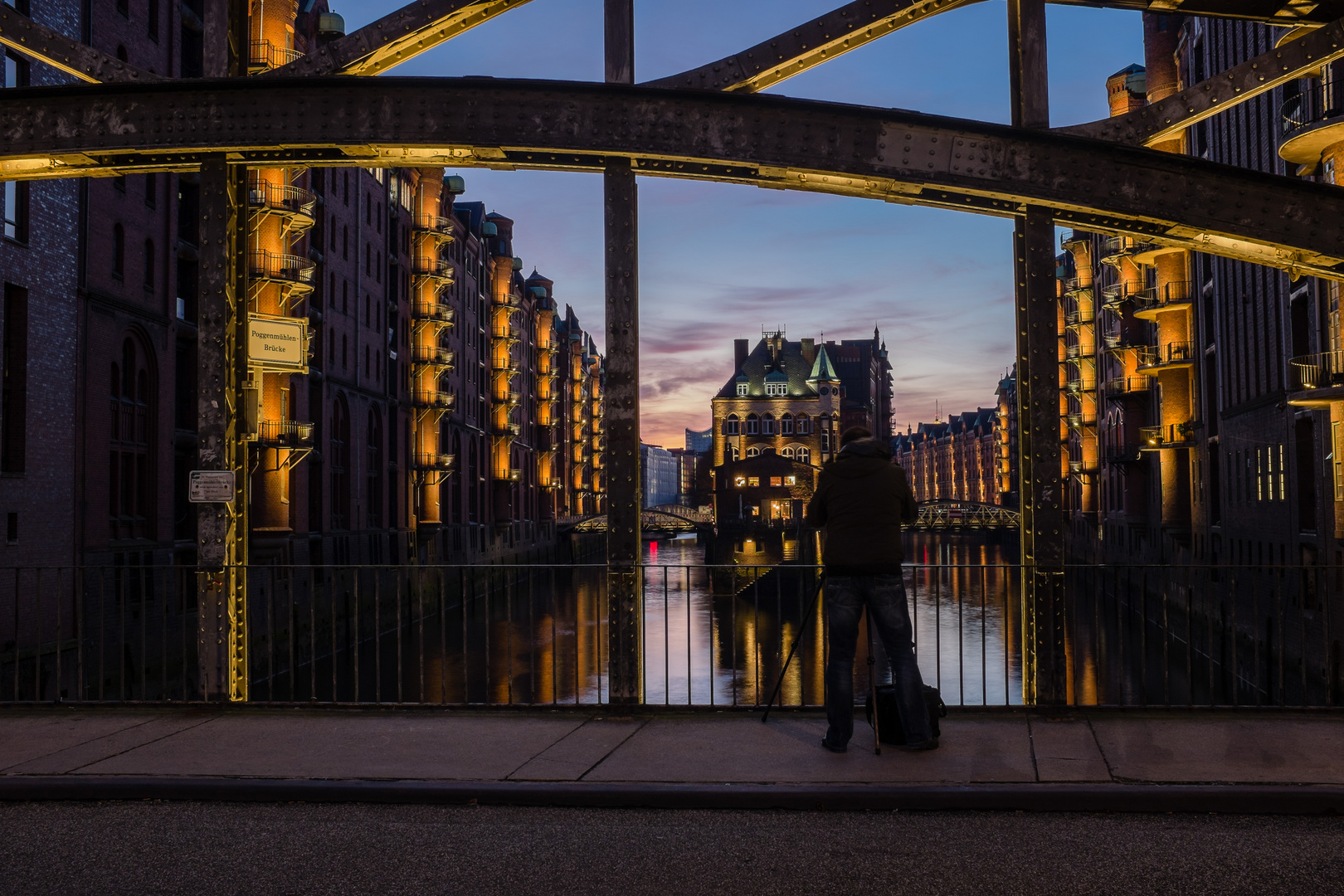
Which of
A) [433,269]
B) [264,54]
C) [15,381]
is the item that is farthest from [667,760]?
[433,269]

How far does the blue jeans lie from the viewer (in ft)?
21.7

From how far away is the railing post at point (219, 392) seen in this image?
312 inches

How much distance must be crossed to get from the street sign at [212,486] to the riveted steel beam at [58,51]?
2917 mm

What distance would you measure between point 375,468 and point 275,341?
125 ft

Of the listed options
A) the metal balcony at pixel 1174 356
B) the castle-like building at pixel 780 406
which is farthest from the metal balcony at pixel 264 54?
the castle-like building at pixel 780 406

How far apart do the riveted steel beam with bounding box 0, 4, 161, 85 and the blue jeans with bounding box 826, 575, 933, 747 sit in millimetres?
6178

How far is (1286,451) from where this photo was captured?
83.5 feet

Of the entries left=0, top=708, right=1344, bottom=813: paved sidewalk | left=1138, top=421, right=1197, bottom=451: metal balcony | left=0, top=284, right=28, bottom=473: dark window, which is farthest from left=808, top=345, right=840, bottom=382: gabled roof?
left=0, top=708, right=1344, bottom=813: paved sidewalk

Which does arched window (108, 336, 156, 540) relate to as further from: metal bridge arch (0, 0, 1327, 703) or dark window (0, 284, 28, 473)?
metal bridge arch (0, 0, 1327, 703)

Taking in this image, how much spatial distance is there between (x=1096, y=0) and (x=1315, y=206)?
91.4 inches

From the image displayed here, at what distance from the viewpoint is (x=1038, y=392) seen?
25.2 ft

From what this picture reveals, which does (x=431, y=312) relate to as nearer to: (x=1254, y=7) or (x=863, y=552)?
(x=1254, y=7)

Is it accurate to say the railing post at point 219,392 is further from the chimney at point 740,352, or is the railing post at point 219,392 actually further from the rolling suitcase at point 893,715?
the chimney at point 740,352

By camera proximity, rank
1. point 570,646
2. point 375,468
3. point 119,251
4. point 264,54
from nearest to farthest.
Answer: point 119,251 < point 264,54 < point 570,646 < point 375,468
